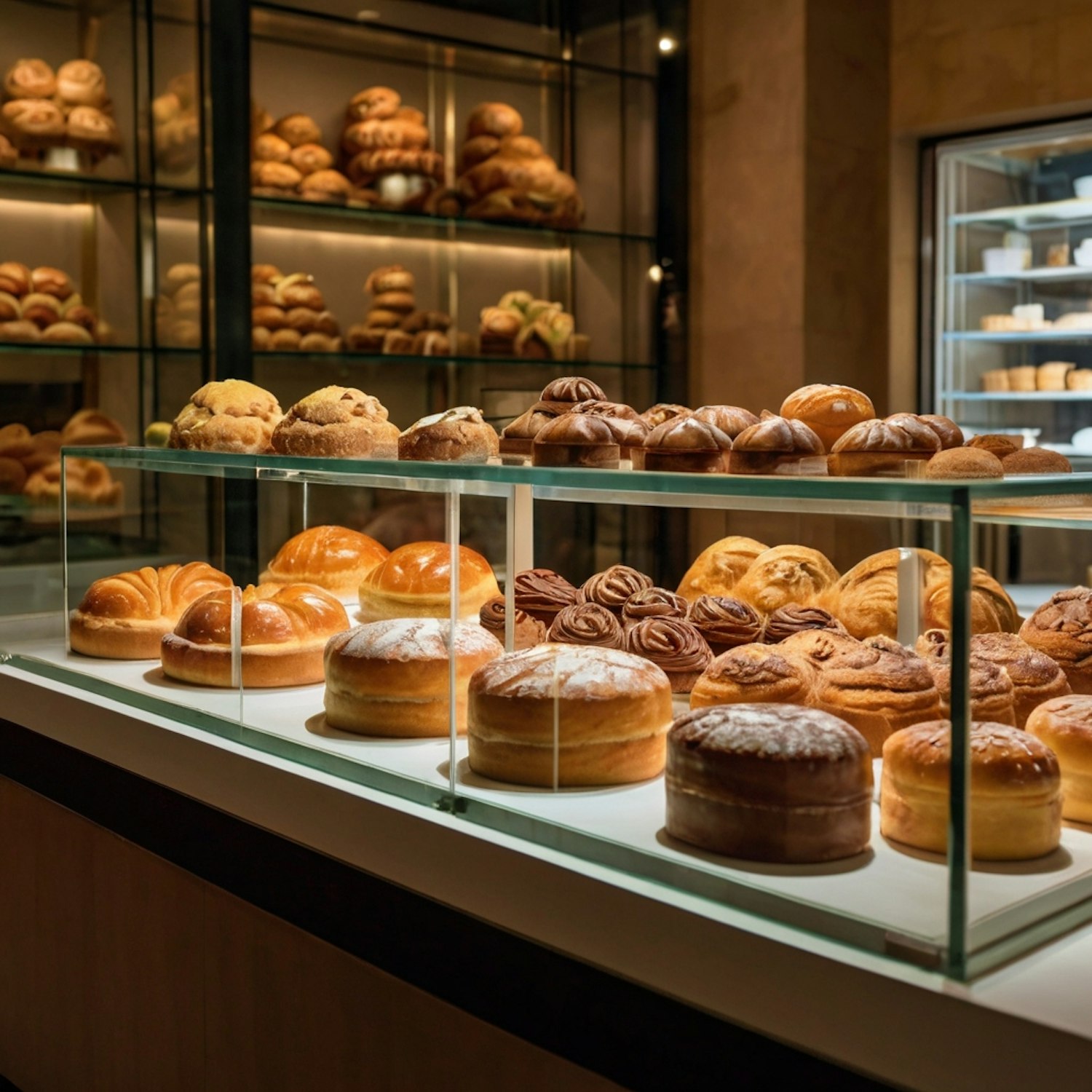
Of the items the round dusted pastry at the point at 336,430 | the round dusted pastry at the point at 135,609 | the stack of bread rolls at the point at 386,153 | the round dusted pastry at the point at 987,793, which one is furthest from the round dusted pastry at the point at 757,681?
the stack of bread rolls at the point at 386,153

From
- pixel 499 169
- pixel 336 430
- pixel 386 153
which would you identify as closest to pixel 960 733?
pixel 336 430

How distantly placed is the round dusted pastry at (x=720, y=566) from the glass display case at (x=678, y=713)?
50 mm

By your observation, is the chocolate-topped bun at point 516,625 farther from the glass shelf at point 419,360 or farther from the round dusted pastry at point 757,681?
the glass shelf at point 419,360

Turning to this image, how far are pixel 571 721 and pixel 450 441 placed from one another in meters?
0.48

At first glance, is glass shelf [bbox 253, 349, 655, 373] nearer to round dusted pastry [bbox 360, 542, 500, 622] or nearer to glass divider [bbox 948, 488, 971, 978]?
round dusted pastry [bbox 360, 542, 500, 622]

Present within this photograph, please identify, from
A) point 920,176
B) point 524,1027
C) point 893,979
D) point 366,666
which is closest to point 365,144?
point 920,176

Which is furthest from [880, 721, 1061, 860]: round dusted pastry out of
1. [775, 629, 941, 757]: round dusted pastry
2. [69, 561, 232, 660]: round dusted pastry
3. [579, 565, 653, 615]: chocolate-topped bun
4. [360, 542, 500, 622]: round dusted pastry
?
[69, 561, 232, 660]: round dusted pastry

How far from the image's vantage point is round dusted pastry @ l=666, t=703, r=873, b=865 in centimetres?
110

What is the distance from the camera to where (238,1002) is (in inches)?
68.2

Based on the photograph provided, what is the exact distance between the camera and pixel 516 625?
1704 mm

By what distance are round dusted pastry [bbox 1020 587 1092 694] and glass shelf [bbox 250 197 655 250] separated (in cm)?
A: 284

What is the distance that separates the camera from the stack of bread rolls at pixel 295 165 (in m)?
3.87

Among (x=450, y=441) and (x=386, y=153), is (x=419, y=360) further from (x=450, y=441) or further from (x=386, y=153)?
(x=450, y=441)

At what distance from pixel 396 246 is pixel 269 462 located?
103 inches
